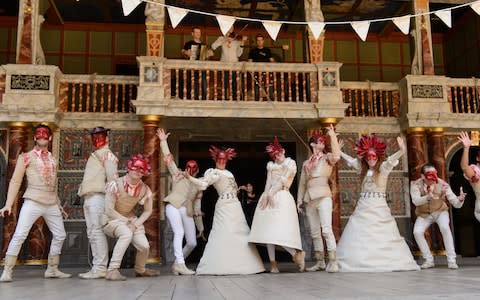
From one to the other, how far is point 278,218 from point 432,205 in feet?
8.24

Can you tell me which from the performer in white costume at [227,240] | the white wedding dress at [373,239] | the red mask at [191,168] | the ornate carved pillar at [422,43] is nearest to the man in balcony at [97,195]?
the performer in white costume at [227,240]

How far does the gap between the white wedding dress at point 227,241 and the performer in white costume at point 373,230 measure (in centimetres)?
120

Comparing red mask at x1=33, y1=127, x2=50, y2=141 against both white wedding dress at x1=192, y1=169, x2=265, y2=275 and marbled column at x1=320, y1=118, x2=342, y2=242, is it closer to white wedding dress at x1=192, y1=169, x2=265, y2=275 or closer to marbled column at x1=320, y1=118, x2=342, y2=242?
white wedding dress at x1=192, y1=169, x2=265, y2=275

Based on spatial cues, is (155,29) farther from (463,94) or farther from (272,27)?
(463,94)

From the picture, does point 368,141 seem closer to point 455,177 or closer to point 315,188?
point 315,188

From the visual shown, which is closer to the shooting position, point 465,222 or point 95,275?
point 95,275

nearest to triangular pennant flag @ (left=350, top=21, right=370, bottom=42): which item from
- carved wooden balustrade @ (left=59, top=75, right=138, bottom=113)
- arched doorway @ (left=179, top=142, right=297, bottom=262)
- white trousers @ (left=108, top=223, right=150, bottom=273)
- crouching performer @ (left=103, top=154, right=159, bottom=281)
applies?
arched doorway @ (left=179, top=142, right=297, bottom=262)

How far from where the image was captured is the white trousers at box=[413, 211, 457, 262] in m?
7.29

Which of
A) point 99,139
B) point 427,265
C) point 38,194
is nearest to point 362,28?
point 427,265

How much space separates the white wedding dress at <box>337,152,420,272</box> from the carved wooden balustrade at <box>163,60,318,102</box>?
10.8ft

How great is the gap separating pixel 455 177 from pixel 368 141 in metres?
6.57

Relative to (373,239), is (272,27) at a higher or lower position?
higher

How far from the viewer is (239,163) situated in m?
11.7

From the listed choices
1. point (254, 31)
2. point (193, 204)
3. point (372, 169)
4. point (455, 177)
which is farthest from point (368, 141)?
point (254, 31)
